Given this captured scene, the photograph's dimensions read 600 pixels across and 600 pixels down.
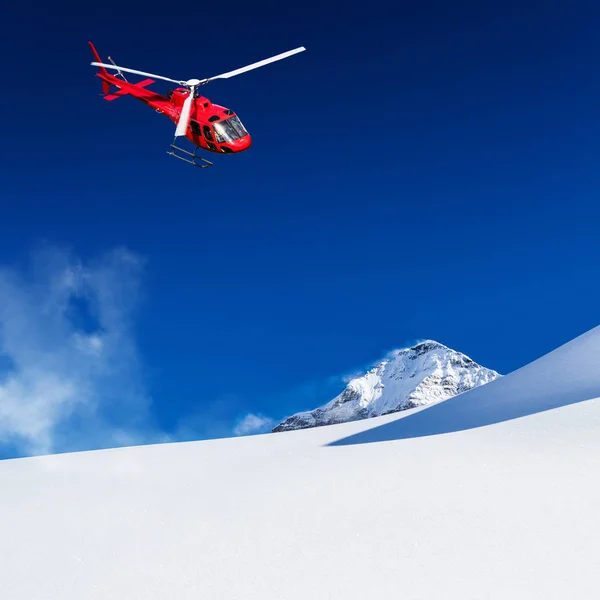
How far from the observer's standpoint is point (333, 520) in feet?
26.0

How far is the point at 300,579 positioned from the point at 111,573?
2396mm

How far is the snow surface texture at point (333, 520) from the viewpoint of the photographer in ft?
21.5

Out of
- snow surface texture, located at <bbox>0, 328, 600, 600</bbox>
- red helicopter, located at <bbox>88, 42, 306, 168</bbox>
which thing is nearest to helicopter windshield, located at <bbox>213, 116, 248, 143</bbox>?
red helicopter, located at <bbox>88, 42, 306, 168</bbox>

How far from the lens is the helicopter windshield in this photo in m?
18.5

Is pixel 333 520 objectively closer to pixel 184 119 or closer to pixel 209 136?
pixel 209 136

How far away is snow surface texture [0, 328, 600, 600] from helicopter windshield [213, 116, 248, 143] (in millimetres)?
10065

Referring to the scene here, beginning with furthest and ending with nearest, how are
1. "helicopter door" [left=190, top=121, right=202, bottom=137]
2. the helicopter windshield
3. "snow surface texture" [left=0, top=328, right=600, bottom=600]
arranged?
"helicopter door" [left=190, top=121, right=202, bottom=137]
the helicopter windshield
"snow surface texture" [left=0, top=328, right=600, bottom=600]

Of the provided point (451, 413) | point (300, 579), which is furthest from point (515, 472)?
point (451, 413)

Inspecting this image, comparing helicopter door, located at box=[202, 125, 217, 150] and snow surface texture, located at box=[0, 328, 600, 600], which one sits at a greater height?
helicopter door, located at box=[202, 125, 217, 150]

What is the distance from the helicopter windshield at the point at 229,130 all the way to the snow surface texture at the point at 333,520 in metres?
10.1

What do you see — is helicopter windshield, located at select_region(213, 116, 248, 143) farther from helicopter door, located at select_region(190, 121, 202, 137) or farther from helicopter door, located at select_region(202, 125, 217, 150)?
helicopter door, located at select_region(190, 121, 202, 137)

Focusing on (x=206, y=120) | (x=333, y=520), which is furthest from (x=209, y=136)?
(x=333, y=520)

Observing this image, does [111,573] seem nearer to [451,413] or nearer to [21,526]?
[21,526]

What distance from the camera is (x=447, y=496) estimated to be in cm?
816
